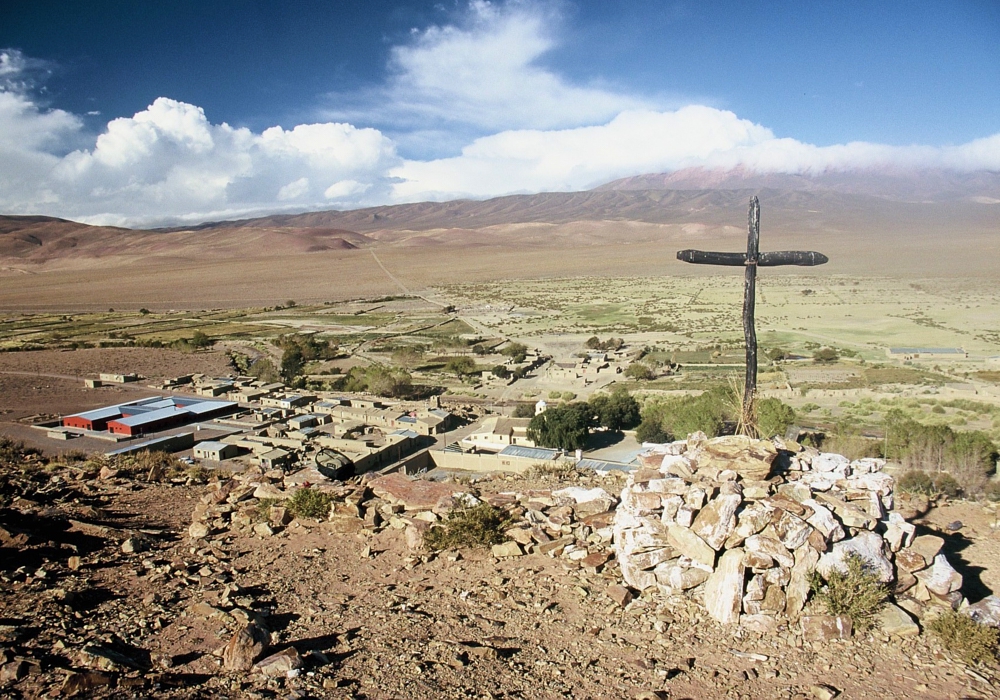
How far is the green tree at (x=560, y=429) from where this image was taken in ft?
71.5

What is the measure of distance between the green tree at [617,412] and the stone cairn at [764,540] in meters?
16.8

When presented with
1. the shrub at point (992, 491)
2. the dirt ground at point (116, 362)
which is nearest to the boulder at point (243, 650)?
the shrub at point (992, 491)

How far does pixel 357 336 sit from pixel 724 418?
127 ft

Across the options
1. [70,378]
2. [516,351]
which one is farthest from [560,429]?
[70,378]

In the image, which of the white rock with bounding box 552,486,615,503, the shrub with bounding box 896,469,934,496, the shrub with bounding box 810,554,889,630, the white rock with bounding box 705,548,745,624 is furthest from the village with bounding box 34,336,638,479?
the shrub with bounding box 810,554,889,630

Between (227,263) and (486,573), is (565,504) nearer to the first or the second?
(486,573)

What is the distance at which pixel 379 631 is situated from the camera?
5957 mm

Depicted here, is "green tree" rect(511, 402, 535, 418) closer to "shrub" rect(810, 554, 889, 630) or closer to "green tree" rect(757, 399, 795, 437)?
"green tree" rect(757, 399, 795, 437)

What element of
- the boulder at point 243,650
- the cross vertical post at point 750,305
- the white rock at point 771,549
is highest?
the cross vertical post at point 750,305

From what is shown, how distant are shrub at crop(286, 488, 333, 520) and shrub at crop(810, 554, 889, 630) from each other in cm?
611

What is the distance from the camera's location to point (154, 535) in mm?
8328

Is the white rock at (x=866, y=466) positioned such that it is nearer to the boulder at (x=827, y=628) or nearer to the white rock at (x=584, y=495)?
the boulder at (x=827, y=628)

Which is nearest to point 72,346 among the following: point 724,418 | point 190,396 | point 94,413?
point 190,396

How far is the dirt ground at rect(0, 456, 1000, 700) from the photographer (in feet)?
16.6
